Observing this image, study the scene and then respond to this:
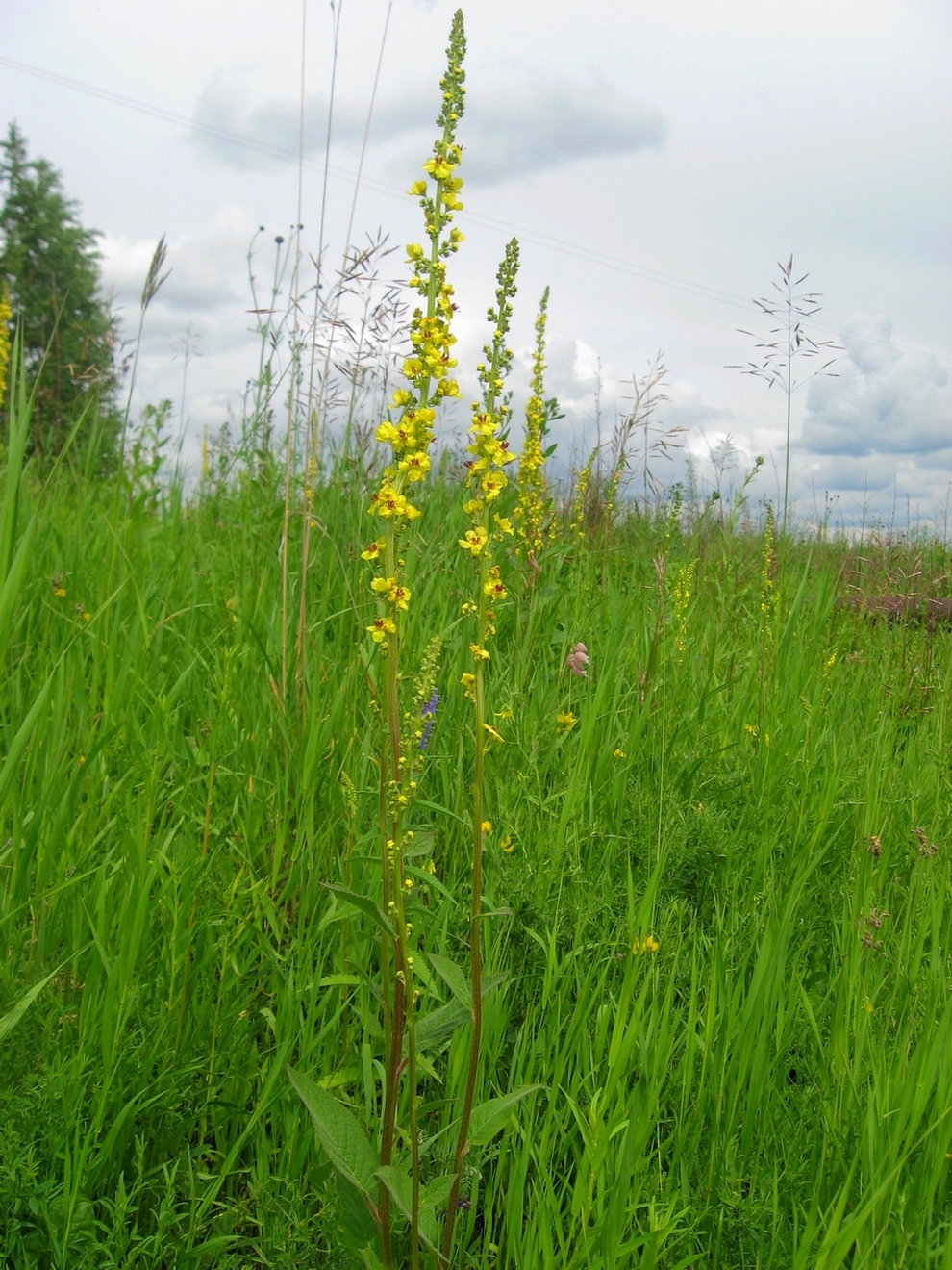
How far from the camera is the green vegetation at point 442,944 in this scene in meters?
1.21

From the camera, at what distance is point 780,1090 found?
4.94 ft

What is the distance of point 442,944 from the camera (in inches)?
62.0

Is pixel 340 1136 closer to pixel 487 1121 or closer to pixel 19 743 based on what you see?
pixel 487 1121

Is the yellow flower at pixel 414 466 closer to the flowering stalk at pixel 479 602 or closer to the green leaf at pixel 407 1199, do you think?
the flowering stalk at pixel 479 602

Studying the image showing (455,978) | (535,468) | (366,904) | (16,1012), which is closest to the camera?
(366,904)

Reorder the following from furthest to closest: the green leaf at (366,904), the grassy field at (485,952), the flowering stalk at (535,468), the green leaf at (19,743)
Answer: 1. the flowering stalk at (535,468)
2. the green leaf at (19,743)
3. the grassy field at (485,952)
4. the green leaf at (366,904)

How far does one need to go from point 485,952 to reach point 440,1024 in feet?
1.56

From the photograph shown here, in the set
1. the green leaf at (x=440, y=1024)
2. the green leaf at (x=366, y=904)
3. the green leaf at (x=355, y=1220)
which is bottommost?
the green leaf at (x=355, y=1220)

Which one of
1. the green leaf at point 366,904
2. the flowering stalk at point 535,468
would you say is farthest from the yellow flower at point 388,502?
the flowering stalk at point 535,468

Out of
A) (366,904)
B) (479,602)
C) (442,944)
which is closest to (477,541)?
(479,602)

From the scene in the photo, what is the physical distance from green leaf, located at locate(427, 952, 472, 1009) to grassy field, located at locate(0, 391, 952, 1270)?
0.10 m

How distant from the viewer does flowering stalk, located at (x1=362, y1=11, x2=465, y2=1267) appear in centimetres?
112

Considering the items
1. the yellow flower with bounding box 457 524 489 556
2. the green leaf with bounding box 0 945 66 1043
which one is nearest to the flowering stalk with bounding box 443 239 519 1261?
the yellow flower with bounding box 457 524 489 556

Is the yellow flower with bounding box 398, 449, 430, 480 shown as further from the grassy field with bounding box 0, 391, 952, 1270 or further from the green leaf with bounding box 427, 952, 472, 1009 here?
the green leaf with bounding box 427, 952, 472, 1009
